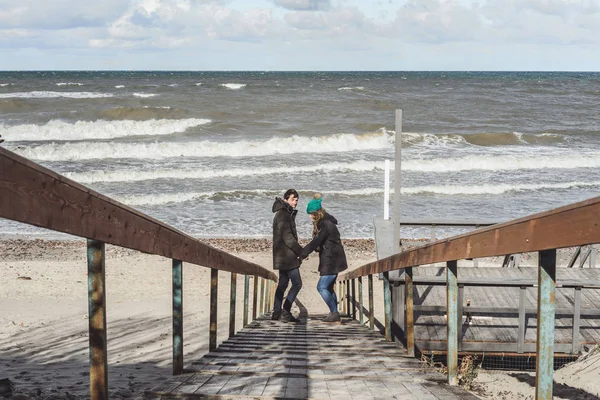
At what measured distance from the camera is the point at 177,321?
4039mm

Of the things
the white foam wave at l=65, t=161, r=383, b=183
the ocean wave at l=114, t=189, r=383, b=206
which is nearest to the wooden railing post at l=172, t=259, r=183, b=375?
the ocean wave at l=114, t=189, r=383, b=206

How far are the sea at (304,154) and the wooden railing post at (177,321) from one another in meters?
4.20

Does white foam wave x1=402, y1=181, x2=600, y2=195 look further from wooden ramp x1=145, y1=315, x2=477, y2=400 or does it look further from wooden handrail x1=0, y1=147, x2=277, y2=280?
wooden handrail x1=0, y1=147, x2=277, y2=280

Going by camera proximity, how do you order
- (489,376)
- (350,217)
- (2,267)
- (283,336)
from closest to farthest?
(489,376), (283,336), (2,267), (350,217)


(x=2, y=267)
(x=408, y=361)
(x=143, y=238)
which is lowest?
(x=2, y=267)

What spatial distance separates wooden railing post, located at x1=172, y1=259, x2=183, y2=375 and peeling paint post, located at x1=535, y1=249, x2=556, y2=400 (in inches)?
80.5

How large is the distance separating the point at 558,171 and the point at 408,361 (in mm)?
26288

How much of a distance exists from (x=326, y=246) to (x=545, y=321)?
6036 millimetres

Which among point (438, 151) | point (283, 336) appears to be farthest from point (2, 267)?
point (438, 151)

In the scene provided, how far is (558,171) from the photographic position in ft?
94.9

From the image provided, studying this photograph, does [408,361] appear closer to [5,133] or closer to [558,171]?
[558,171]

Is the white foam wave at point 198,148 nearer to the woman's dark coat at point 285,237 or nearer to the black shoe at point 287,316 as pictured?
the black shoe at point 287,316

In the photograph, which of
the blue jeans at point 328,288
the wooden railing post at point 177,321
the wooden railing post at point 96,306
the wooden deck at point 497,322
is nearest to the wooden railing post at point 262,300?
the blue jeans at point 328,288

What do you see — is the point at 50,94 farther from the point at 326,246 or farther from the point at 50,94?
the point at 326,246
